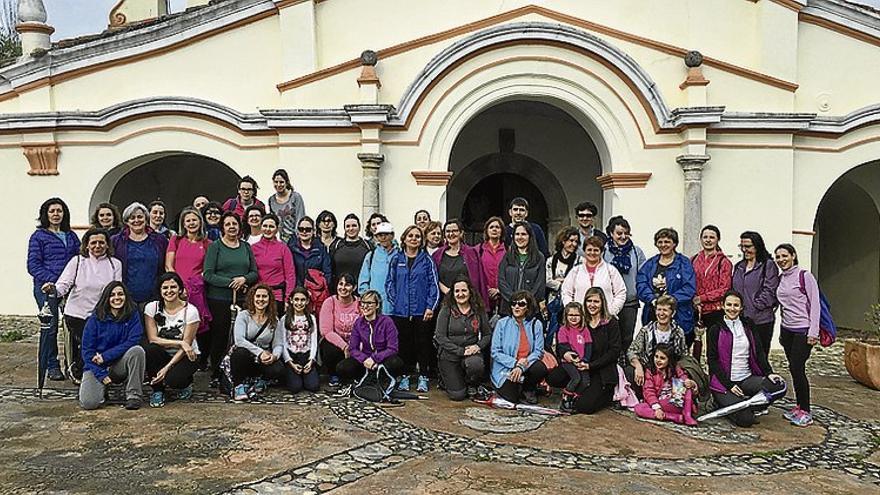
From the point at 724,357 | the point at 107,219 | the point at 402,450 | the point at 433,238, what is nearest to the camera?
the point at 402,450

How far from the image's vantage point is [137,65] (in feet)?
34.5

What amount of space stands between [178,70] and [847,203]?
11.1m

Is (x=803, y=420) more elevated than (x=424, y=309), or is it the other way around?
(x=424, y=309)

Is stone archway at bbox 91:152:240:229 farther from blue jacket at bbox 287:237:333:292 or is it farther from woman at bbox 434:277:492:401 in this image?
woman at bbox 434:277:492:401

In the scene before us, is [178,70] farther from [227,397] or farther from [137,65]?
[227,397]

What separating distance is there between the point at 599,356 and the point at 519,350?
69 centimetres

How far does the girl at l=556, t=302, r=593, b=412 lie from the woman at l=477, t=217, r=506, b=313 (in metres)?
0.84

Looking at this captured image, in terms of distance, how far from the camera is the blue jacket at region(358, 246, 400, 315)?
270 inches

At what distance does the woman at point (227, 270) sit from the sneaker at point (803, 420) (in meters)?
4.85

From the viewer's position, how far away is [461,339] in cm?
658

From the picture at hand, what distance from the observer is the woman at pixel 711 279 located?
657cm

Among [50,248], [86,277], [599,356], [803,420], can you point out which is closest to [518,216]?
[599,356]

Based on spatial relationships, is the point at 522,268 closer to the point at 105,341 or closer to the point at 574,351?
the point at 574,351

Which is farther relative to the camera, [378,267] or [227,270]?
[378,267]
